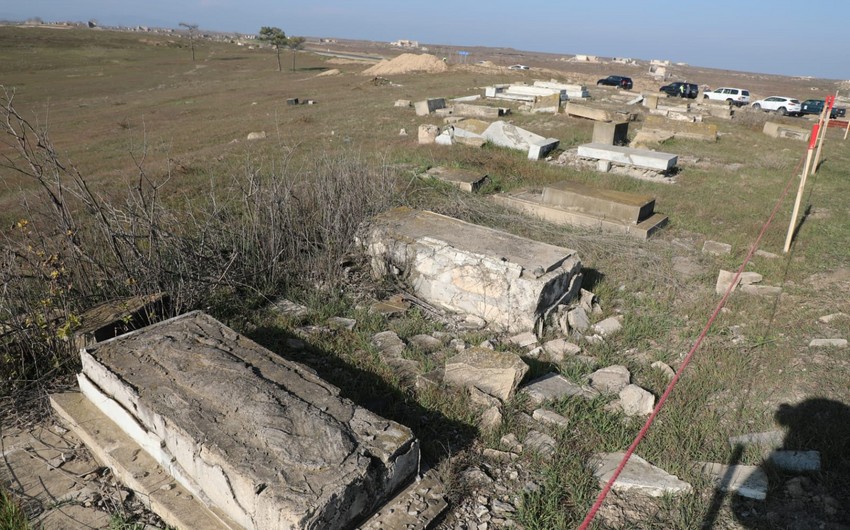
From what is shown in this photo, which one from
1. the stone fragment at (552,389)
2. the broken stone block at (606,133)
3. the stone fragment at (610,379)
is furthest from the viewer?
the broken stone block at (606,133)

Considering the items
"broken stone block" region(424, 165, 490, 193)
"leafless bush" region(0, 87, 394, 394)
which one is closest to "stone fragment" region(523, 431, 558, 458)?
"leafless bush" region(0, 87, 394, 394)

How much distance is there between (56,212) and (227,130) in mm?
15404

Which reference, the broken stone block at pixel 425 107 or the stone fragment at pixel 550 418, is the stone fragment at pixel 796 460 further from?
the broken stone block at pixel 425 107

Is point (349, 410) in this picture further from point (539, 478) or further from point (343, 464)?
point (539, 478)

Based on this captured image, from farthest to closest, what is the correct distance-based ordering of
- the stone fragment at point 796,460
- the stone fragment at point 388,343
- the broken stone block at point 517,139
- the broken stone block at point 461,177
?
the broken stone block at point 517,139 → the broken stone block at point 461,177 → the stone fragment at point 388,343 → the stone fragment at point 796,460

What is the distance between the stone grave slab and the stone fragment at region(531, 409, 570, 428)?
Answer: 345 inches

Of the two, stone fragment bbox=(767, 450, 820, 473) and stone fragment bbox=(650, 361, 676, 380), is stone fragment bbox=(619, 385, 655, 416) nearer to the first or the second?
stone fragment bbox=(650, 361, 676, 380)

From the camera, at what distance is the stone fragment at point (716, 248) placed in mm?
7594

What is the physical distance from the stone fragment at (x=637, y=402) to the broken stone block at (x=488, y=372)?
30.1 inches

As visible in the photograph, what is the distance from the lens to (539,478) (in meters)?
3.30

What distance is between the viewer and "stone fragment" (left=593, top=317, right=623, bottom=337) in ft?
17.3

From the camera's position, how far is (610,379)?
172 inches

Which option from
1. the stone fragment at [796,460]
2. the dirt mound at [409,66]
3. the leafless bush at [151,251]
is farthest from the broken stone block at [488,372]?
the dirt mound at [409,66]

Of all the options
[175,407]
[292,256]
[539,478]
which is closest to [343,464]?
[175,407]
